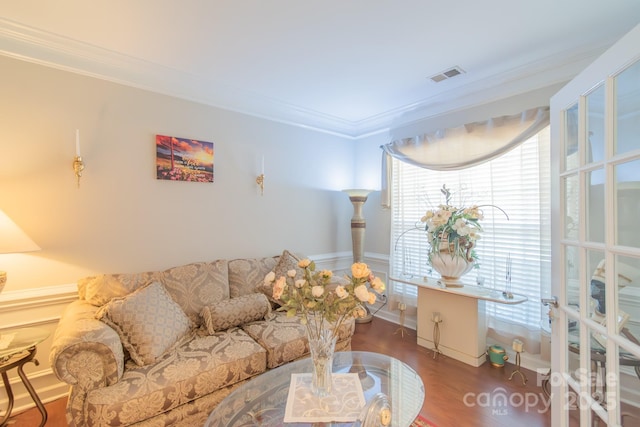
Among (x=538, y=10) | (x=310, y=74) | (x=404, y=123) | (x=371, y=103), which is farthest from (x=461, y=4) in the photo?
(x=404, y=123)

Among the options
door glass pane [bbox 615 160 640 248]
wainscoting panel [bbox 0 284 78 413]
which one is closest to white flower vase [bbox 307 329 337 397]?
door glass pane [bbox 615 160 640 248]

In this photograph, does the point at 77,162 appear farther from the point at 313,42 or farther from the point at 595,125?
the point at 595,125

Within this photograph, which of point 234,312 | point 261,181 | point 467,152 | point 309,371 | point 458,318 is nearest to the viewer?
point 309,371

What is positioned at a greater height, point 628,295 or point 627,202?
point 627,202

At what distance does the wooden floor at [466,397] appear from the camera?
72.2 inches

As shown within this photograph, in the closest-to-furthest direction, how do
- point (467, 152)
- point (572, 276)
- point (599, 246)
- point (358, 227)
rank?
point (599, 246) < point (572, 276) < point (467, 152) < point (358, 227)

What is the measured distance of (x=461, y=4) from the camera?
5.47 feet

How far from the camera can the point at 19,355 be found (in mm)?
1624

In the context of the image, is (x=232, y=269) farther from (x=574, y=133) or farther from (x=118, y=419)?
(x=574, y=133)

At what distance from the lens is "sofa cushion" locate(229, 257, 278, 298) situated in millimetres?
2561

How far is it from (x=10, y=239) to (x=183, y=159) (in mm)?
1249

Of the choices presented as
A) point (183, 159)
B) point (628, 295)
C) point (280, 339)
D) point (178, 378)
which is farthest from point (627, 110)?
point (183, 159)

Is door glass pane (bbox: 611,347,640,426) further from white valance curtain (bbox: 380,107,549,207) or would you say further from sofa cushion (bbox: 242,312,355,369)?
white valance curtain (bbox: 380,107,549,207)

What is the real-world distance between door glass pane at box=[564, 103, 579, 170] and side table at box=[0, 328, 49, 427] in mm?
3062
